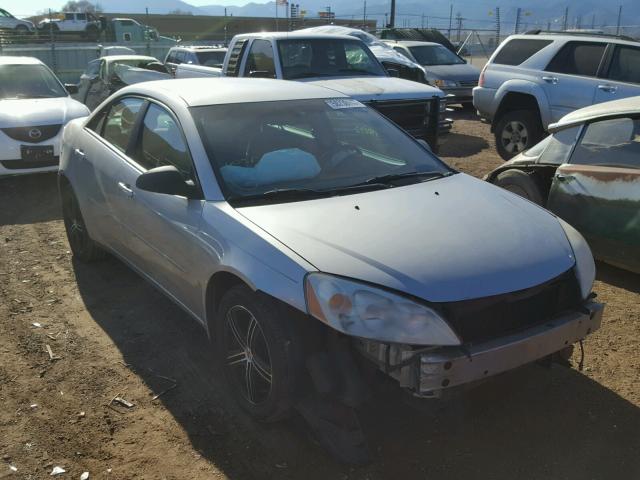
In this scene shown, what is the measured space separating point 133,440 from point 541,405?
215cm

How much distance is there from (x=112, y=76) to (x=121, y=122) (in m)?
9.92

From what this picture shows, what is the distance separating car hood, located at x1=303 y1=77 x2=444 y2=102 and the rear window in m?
1.96

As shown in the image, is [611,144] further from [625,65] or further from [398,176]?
[625,65]

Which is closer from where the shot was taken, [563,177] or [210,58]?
[563,177]

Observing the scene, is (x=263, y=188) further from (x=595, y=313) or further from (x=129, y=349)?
(x=595, y=313)

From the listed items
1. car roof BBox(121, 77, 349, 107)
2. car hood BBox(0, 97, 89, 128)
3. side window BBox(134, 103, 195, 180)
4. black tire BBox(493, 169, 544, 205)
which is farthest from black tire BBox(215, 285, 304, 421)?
car hood BBox(0, 97, 89, 128)

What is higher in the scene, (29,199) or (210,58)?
(210,58)

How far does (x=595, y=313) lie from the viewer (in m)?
3.06

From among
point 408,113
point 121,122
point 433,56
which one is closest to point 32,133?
point 121,122

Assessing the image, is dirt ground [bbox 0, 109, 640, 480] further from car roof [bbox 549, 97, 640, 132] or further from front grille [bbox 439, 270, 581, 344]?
car roof [bbox 549, 97, 640, 132]

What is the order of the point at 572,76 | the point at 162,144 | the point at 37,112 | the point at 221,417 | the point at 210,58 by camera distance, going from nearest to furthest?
the point at 221,417 → the point at 162,144 → the point at 37,112 → the point at 572,76 → the point at 210,58

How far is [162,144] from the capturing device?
4.03 meters

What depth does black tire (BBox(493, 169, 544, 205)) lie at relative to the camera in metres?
5.57

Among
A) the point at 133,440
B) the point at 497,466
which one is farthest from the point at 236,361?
the point at 497,466
